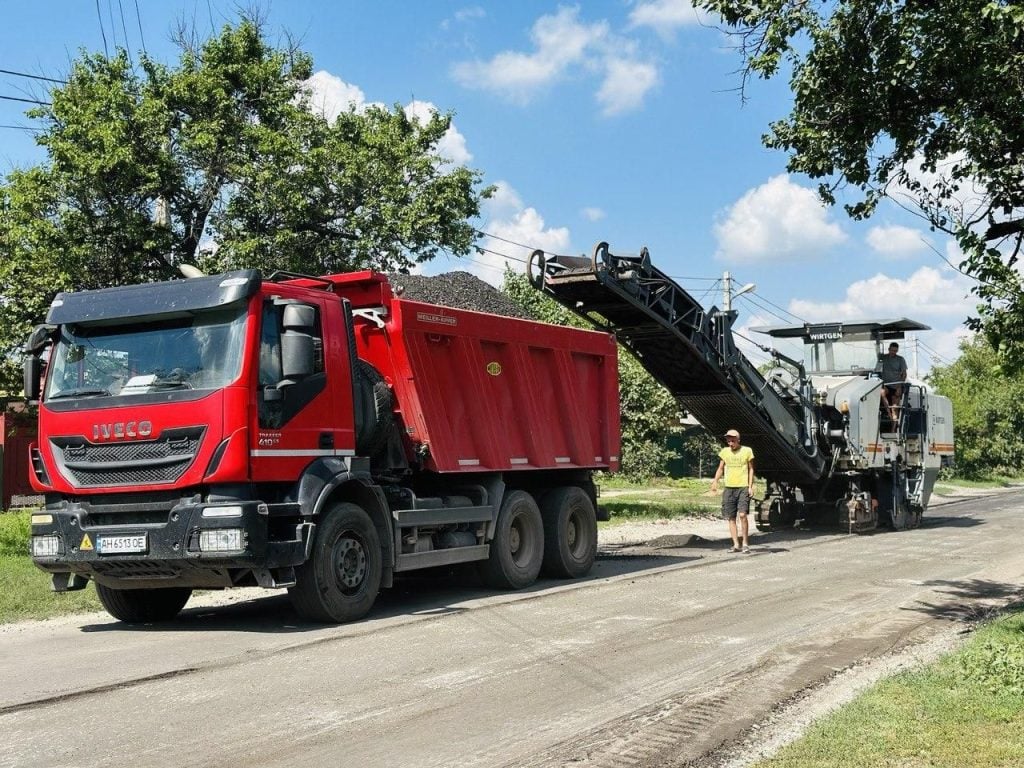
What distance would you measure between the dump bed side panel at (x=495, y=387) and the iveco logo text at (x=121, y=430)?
8.34ft

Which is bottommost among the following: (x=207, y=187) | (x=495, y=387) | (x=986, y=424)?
(x=495, y=387)

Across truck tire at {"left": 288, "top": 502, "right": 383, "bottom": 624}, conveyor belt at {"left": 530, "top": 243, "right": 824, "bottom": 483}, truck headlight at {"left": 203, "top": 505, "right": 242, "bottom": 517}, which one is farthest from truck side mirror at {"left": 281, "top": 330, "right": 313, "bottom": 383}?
conveyor belt at {"left": 530, "top": 243, "right": 824, "bottom": 483}

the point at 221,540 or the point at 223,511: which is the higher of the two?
the point at 223,511

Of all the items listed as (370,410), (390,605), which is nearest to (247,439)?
(370,410)

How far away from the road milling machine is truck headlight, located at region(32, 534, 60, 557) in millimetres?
6490

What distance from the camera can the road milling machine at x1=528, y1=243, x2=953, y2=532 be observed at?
1453 centimetres

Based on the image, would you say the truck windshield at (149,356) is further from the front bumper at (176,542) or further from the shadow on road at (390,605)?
the shadow on road at (390,605)

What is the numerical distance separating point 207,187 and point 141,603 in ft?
33.1

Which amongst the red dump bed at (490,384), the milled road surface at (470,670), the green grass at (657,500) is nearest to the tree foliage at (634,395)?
the green grass at (657,500)

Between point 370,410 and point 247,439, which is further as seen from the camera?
point 370,410

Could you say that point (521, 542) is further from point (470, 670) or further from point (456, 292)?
point (470, 670)

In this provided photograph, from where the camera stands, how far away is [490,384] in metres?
11.8

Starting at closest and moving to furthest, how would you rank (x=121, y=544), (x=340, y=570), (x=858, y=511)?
(x=121, y=544) < (x=340, y=570) < (x=858, y=511)

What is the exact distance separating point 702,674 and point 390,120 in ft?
50.5
